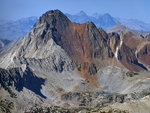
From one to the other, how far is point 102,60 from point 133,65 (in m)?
23.0

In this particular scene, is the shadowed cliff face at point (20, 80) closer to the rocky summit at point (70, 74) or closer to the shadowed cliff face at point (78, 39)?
the rocky summit at point (70, 74)

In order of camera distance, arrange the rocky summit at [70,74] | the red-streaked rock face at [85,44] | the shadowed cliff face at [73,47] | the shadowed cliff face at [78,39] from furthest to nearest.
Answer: the red-streaked rock face at [85,44]
the shadowed cliff face at [78,39]
the shadowed cliff face at [73,47]
the rocky summit at [70,74]

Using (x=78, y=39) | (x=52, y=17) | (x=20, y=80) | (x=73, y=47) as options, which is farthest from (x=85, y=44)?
(x=20, y=80)

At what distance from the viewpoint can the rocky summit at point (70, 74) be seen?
10313 cm

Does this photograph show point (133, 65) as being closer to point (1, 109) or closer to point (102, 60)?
point (102, 60)

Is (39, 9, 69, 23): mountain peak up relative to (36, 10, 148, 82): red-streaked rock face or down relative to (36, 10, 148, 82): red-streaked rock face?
up

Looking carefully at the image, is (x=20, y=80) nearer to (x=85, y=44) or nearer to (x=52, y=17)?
(x=85, y=44)

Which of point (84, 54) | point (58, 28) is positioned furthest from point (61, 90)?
point (58, 28)

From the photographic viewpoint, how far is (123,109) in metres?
70.4

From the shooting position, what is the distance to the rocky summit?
103 m

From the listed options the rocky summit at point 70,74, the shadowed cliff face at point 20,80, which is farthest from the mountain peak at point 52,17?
the shadowed cliff face at point 20,80

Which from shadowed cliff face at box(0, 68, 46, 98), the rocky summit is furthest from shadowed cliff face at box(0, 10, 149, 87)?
shadowed cliff face at box(0, 68, 46, 98)

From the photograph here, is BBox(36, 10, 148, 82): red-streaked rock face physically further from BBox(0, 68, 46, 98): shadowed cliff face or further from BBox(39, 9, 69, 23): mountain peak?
BBox(0, 68, 46, 98): shadowed cliff face

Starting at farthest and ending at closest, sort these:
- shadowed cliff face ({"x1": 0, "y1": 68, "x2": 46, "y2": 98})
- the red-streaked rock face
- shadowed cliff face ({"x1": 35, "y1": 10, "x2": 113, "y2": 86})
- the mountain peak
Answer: the mountain peak < the red-streaked rock face < shadowed cliff face ({"x1": 35, "y1": 10, "x2": 113, "y2": 86}) < shadowed cliff face ({"x1": 0, "y1": 68, "x2": 46, "y2": 98})
